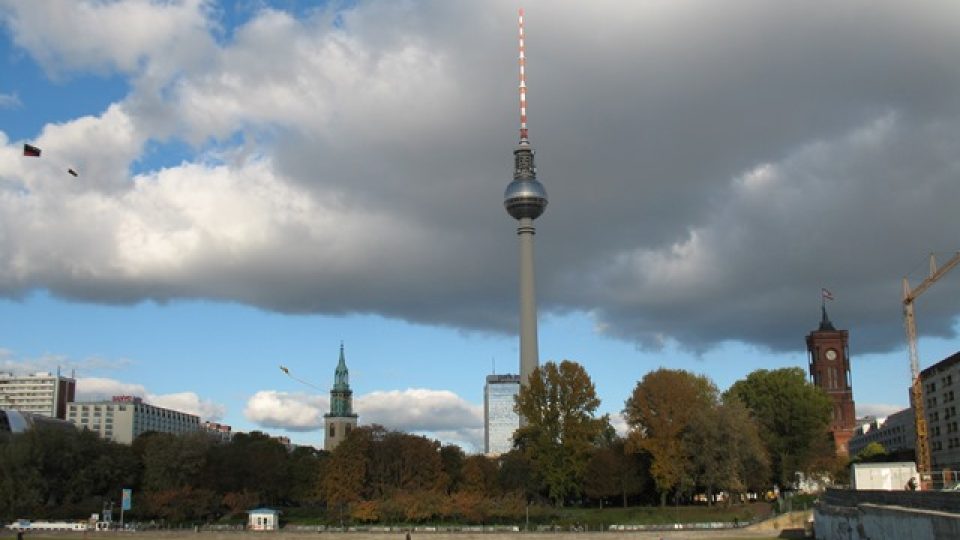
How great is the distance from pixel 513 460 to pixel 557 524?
473 inches

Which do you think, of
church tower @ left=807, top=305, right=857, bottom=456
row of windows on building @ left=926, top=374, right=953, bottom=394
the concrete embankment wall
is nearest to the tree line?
row of windows on building @ left=926, top=374, right=953, bottom=394

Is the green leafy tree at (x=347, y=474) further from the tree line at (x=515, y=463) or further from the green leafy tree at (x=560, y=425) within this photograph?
the green leafy tree at (x=560, y=425)

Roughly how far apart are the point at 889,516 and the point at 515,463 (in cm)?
6211

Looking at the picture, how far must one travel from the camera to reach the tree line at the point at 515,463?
102938mm

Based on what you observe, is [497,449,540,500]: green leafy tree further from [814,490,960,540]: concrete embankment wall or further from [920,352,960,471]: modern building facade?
[920,352,960,471]: modern building facade

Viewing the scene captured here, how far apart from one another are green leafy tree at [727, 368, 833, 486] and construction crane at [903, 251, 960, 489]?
1739 centimetres

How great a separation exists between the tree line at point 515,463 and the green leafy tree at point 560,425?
17 cm

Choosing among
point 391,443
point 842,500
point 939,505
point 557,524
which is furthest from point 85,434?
point 939,505

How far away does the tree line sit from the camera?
103 m

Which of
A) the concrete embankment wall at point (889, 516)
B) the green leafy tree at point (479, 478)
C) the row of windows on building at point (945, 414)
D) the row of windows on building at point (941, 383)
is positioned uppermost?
the row of windows on building at point (941, 383)

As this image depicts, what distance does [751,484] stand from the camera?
110938 mm

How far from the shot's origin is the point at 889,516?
168 feet

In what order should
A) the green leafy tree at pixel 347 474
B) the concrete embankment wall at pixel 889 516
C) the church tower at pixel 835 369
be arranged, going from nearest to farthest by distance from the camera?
1. the concrete embankment wall at pixel 889 516
2. the green leafy tree at pixel 347 474
3. the church tower at pixel 835 369

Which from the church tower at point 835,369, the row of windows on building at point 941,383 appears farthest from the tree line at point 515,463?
the church tower at point 835,369
